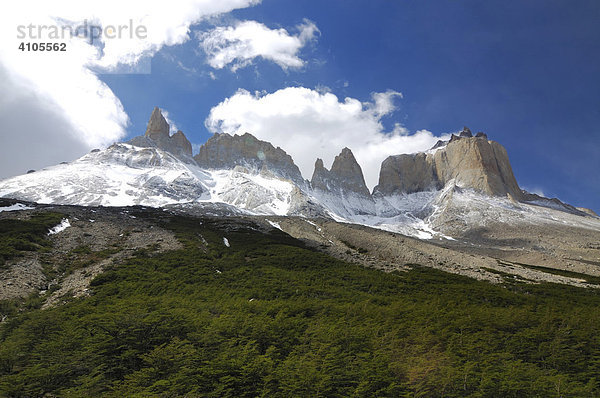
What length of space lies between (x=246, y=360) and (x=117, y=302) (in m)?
11.2

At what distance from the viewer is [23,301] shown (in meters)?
20.5

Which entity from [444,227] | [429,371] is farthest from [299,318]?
[444,227]

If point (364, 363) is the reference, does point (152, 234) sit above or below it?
above

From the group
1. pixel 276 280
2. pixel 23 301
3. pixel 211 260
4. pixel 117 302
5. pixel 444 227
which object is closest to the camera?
pixel 117 302

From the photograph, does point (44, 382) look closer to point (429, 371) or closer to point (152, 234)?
point (429, 371)

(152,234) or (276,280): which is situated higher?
(152,234)

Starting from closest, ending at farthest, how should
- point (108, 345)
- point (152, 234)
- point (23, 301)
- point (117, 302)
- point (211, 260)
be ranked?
point (108, 345)
point (117, 302)
point (23, 301)
point (211, 260)
point (152, 234)

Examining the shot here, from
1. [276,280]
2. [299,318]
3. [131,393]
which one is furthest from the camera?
[276,280]

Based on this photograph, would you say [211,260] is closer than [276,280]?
No

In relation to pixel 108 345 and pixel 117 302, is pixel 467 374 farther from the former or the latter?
pixel 117 302

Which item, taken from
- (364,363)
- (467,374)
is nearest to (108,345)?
(364,363)

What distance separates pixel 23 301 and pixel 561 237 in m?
191

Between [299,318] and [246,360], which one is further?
[299,318]

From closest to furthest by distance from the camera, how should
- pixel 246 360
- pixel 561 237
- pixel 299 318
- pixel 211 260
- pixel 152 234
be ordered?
pixel 246 360
pixel 299 318
pixel 211 260
pixel 152 234
pixel 561 237
